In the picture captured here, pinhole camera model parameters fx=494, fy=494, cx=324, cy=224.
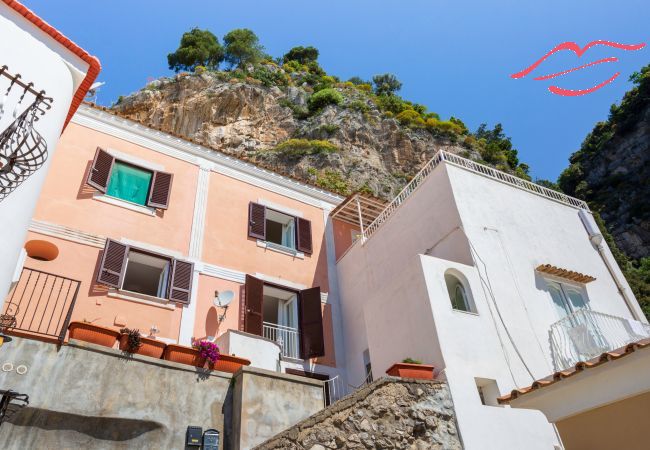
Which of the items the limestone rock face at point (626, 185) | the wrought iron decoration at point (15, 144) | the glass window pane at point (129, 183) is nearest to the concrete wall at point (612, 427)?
the wrought iron decoration at point (15, 144)

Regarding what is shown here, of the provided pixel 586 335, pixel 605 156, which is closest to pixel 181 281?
pixel 586 335

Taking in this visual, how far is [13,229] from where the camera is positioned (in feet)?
18.0

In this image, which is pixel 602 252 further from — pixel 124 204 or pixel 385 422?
pixel 124 204

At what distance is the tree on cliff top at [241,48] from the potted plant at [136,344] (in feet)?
122

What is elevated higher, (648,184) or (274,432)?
(648,184)

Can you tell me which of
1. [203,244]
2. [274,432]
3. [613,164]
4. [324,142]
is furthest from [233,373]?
[613,164]

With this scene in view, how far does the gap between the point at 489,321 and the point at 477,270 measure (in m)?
1.11

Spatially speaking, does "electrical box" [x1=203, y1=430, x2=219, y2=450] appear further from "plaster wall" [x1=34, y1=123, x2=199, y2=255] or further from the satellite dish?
"plaster wall" [x1=34, y1=123, x2=199, y2=255]

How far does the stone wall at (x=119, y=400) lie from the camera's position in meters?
6.34

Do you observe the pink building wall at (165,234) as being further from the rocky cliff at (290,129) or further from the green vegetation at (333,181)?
the rocky cliff at (290,129)

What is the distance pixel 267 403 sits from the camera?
24.4 feet

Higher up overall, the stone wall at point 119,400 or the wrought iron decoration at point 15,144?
the wrought iron decoration at point 15,144

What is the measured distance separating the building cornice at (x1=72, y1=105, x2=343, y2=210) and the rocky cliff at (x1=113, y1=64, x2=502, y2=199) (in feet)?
39.5

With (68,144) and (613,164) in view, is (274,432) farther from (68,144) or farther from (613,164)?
(613,164)
